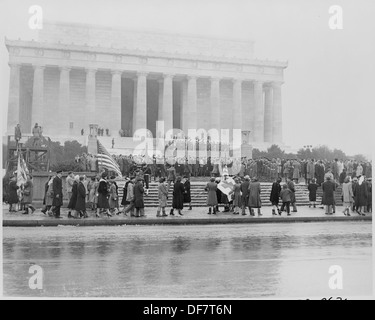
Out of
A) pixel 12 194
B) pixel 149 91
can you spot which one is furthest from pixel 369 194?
pixel 149 91

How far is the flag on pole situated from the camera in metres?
17.8

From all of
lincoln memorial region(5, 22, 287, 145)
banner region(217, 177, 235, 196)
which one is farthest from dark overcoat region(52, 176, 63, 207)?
lincoln memorial region(5, 22, 287, 145)

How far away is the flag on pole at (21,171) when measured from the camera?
17.8m

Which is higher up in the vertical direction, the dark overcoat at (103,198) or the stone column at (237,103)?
the stone column at (237,103)

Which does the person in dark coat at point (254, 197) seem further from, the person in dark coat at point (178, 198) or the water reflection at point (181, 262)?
the water reflection at point (181, 262)

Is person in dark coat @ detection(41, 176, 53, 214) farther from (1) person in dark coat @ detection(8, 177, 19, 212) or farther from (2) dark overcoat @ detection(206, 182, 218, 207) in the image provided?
(2) dark overcoat @ detection(206, 182, 218, 207)

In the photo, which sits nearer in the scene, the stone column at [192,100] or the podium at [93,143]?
the podium at [93,143]

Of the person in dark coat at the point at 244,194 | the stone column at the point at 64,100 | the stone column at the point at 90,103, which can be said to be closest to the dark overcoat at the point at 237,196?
the person in dark coat at the point at 244,194

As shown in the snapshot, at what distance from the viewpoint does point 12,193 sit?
1717 cm

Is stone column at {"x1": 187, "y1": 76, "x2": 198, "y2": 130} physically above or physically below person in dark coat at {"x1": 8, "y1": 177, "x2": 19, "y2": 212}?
above

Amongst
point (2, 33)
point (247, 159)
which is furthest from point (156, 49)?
point (2, 33)

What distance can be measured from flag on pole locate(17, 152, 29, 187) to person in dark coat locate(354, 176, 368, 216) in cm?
1129

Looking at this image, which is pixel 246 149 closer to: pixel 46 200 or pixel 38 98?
pixel 46 200

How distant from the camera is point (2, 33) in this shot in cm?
1254
